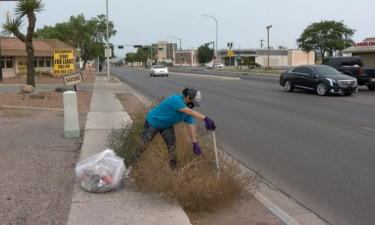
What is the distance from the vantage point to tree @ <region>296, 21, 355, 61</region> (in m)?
52.9

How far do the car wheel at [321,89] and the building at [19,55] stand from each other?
81.3 feet

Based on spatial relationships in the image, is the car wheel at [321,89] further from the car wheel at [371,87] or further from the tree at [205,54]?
the tree at [205,54]

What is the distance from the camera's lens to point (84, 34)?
6106cm

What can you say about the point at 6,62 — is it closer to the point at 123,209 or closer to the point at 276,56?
the point at 123,209

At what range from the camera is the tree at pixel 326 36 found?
5291 centimetres

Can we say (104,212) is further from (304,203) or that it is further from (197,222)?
(304,203)

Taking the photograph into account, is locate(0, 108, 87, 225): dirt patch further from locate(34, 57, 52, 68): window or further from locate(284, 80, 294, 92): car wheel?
locate(34, 57, 52, 68): window

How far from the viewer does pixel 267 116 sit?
13.1 metres

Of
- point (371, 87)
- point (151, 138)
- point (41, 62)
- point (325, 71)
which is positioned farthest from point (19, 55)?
point (151, 138)

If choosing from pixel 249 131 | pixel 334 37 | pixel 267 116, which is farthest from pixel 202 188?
pixel 334 37

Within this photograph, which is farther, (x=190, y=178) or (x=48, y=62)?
(x=48, y=62)

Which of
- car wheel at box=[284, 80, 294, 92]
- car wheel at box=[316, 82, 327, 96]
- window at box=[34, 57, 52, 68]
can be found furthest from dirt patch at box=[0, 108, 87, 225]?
window at box=[34, 57, 52, 68]

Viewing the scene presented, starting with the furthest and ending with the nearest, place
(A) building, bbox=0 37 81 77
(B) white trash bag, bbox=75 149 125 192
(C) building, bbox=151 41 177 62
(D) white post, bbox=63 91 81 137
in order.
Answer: (C) building, bbox=151 41 177 62 → (A) building, bbox=0 37 81 77 → (D) white post, bbox=63 91 81 137 → (B) white trash bag, bbox=75 149 125 192

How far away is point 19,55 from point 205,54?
92.0 metres
